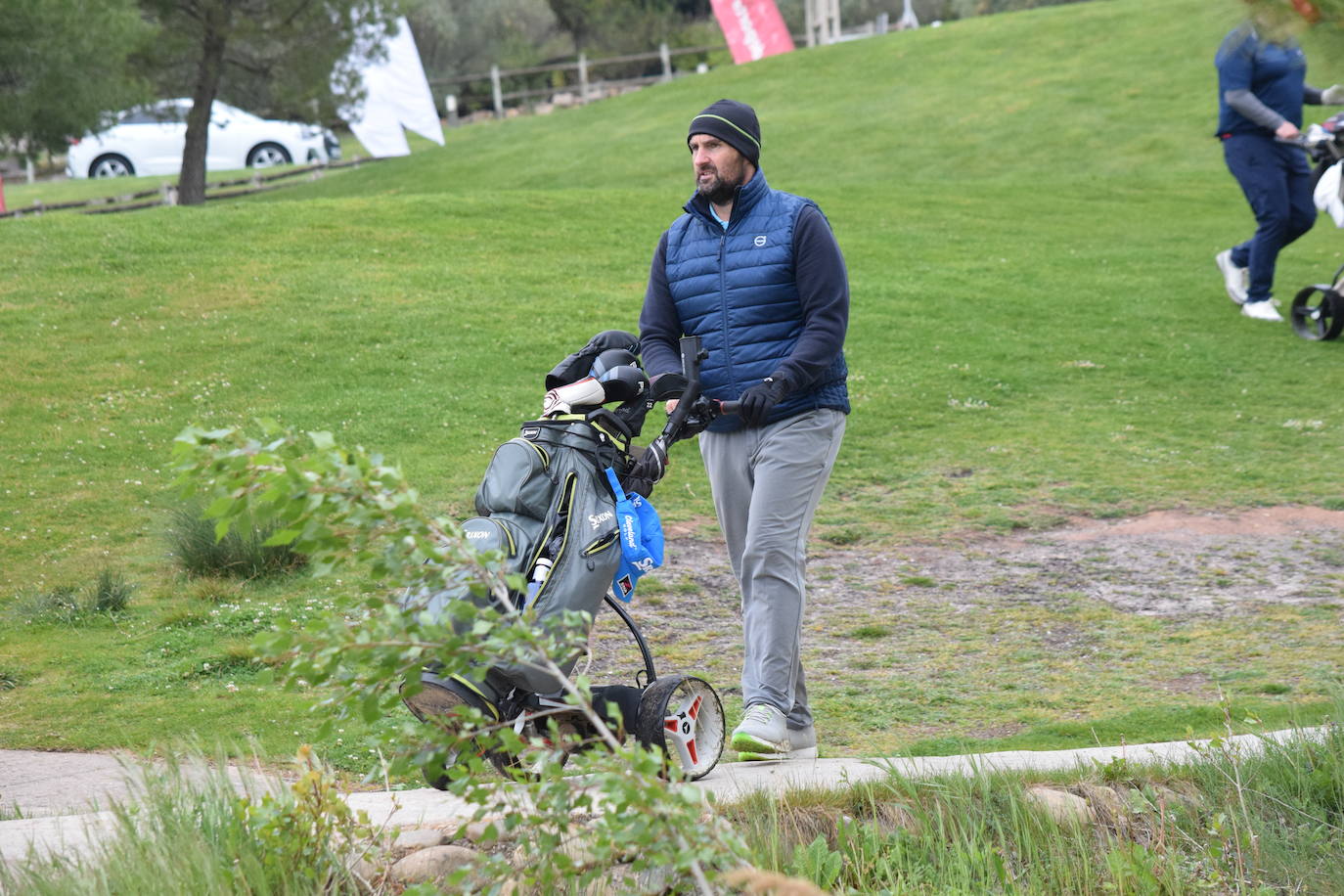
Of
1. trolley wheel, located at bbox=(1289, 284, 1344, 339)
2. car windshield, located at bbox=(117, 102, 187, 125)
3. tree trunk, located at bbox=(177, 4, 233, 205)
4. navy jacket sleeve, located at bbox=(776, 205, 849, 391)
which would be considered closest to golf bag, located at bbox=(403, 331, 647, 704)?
navy jacket sleeve, located at bbox=(776, 205, 849, 391)

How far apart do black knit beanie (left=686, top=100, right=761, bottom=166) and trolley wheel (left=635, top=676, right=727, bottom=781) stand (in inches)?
72.3

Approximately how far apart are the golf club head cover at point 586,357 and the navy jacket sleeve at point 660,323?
0.16 meters

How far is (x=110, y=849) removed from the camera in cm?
360

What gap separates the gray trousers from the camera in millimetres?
5008

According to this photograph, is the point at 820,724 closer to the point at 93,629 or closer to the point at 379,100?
the point at 93,629

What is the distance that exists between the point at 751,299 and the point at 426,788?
2015 mm

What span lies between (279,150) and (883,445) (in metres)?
29.7

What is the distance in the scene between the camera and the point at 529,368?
39.5 ft

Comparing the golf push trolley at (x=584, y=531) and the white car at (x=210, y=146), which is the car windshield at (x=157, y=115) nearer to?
the white car at (x=210, y=146)

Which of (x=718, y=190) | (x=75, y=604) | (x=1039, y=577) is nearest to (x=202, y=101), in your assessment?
(x=75, y=604)

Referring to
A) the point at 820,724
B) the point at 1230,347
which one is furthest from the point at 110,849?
the point at 1230,347

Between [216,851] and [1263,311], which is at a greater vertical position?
[216,851]

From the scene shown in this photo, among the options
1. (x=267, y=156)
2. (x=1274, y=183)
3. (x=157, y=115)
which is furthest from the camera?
(x=267, y=156)

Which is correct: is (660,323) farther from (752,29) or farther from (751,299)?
(752,29)
